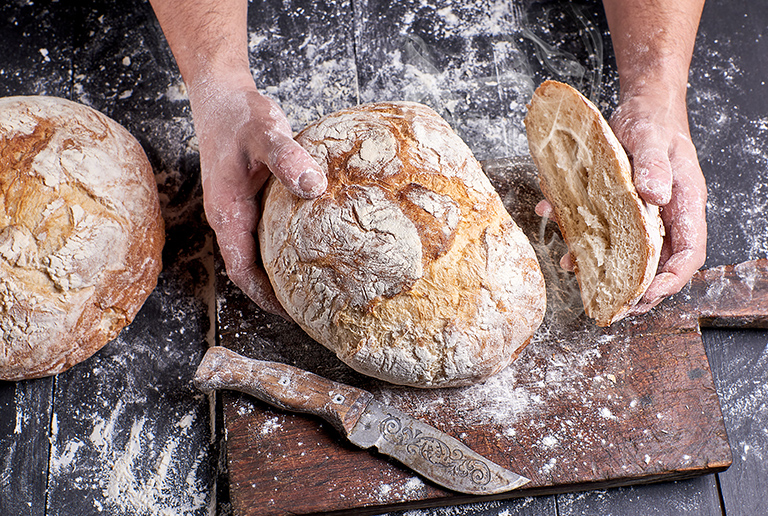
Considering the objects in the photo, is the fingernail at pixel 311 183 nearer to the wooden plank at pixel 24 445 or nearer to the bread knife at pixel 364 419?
the bread knife at pixel 364 419

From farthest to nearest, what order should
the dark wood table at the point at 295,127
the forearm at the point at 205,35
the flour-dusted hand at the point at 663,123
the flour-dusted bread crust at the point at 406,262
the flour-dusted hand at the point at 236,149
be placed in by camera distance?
the forearm at the point at 205,35 < the dark wood table at the point at 295,127 < the flour-dusted hand at the point at 663,123 < the flour-dusted hand at the point at 236,149 < the flour-dusted bread crust at the point at 406,262

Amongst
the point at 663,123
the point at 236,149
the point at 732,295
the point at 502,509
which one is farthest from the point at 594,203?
the point at 236,149

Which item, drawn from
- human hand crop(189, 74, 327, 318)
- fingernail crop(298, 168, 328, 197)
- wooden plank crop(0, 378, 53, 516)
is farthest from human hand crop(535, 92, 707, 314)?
wooden plank crop(0, 378, 53, 516)

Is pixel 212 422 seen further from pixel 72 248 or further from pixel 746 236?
pixel 746 236

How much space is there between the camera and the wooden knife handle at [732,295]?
1.84 m

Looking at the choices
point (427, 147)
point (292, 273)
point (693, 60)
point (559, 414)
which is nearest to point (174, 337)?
point (292, 273)

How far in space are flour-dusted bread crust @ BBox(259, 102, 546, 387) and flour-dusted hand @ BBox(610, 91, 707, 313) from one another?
40 cm

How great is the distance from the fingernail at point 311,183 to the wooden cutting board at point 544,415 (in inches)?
20.0

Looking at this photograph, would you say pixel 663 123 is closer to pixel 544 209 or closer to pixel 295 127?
pixel 544 209

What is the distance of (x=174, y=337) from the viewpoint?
6.33 feet

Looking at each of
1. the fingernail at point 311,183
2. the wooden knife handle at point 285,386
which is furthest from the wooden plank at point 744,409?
the fingernail at point 311,183

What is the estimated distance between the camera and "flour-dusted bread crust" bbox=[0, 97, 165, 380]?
1.65 m

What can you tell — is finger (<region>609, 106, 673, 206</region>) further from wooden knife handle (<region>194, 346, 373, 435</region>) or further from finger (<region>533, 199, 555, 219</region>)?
wooden knife handle (<region>194, 346, 373, 435</region>)

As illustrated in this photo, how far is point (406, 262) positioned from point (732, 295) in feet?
3.77
